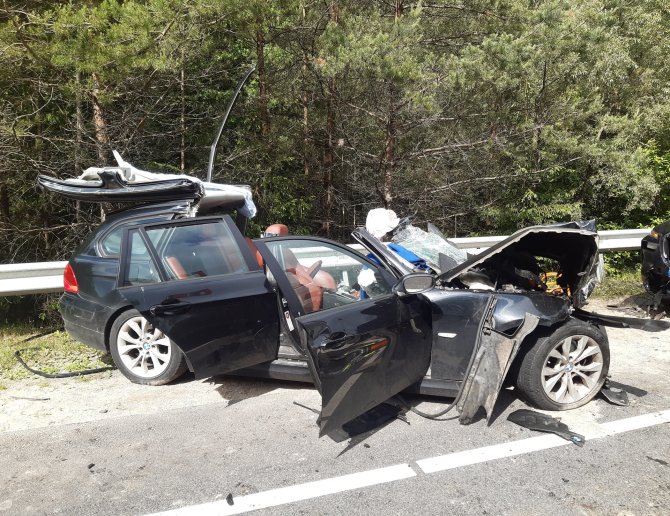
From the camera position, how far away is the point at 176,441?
343 cm

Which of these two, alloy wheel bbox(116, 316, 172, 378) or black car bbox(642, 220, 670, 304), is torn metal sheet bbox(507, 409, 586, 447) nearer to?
alloy wheel bbox(116, 316, 172, 378)

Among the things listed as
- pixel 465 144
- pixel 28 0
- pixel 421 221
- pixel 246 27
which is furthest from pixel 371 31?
pixel 28 0

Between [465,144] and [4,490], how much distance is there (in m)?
9.17

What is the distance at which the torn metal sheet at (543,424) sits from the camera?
11.0 feet

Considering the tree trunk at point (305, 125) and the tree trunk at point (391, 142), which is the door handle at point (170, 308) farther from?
the tree trunk at point (305, 125)

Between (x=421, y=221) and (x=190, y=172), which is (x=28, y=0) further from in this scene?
(x=421, y=221)

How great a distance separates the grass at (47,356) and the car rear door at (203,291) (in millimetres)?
1452

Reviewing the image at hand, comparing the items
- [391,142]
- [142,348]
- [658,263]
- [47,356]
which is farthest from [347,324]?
[391,142]

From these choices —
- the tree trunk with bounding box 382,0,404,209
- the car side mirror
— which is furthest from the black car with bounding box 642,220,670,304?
the tree trunk with bounding box 382,0,404,209

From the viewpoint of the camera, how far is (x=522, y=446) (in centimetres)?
327

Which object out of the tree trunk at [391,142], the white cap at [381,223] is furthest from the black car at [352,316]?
the tree trunk at [391,142]

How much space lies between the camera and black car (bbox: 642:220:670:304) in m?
6.02

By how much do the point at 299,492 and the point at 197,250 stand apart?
2.09 m

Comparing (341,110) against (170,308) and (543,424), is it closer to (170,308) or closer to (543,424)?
(170,308)
